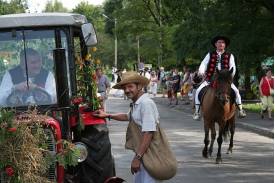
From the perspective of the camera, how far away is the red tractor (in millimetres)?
7371

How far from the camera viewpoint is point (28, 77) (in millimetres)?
7418

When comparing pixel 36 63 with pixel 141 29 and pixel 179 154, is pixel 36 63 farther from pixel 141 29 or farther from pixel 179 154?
pixel 141 29

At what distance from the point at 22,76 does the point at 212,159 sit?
647 centimetres

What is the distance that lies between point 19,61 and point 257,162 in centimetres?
673

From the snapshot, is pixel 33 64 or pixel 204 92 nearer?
pixel 33 64

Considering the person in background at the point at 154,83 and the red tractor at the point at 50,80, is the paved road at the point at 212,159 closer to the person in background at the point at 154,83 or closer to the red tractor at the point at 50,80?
the red tractor at the point at 50,80

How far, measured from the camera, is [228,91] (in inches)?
491

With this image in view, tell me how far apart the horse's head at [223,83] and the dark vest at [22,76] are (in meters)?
5.52

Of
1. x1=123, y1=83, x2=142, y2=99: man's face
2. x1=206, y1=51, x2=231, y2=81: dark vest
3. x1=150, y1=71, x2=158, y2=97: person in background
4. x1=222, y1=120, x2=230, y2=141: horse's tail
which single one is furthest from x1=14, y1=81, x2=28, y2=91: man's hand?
x1=150, y1=71, x2=158, y2=97: person in background

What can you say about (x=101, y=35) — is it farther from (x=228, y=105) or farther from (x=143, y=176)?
(x=143, y=176)

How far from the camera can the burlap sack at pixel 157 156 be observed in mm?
5922

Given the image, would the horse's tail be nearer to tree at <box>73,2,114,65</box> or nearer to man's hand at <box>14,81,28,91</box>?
man's hand at <box>14,81,28,91</box>

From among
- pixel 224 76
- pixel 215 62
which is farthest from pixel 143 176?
pixel 215 62

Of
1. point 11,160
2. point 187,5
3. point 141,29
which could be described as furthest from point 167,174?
point 141,29
